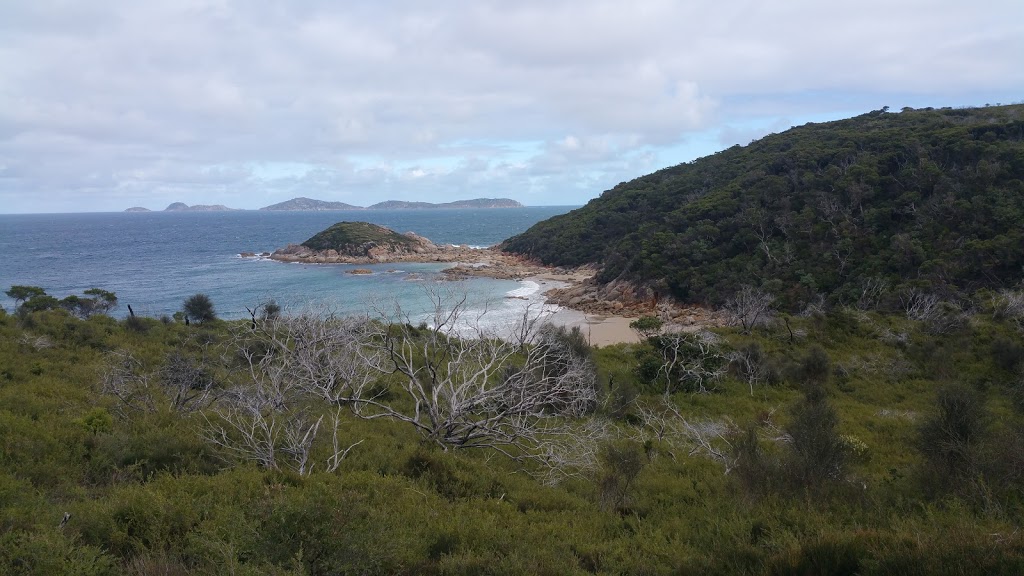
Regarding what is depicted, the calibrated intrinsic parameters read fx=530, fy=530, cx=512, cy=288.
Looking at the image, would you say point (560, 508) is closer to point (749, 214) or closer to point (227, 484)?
point (227, 484)

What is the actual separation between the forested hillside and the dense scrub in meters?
15.5

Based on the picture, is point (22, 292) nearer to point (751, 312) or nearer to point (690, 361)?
point (690, 361)

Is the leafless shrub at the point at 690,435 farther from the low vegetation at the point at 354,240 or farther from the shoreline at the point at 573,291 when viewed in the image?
the low vegetation at the point at 354,240

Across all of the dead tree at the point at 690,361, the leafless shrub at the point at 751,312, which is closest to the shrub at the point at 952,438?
→ the dead tree at the point at 690,361

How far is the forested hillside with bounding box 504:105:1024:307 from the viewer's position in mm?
28734

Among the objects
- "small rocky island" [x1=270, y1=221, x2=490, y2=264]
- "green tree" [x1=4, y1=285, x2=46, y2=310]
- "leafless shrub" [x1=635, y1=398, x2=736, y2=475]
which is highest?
"small rocky island" [x1=270, y1=221, x2=490, y2=264]

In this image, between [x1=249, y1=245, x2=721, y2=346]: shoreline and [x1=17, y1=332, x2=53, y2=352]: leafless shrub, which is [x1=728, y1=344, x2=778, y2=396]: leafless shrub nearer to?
[x1=249, y1=245, x2=721, y2=346]: shoreline

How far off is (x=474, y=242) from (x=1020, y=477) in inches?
3489

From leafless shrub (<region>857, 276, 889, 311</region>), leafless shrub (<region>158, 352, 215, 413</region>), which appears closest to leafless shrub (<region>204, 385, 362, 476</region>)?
leafless shrub (<region>158, 352, 215, 413</region>)

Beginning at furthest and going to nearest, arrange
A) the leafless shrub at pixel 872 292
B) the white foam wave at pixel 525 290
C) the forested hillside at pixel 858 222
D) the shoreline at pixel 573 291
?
1. the white foam wave at pixel 525 290
2. the shoreline at pixel 573 291
3. the forested hillside at pixel 858 222
4. the leafless shrub at pixel 872 292

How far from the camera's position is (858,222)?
3500 centimetres

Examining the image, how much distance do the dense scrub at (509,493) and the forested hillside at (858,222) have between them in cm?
1553

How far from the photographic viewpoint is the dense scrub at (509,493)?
440 centimetres

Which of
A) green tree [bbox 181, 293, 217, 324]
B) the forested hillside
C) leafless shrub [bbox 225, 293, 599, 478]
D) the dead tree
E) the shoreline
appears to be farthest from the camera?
the shoreline
